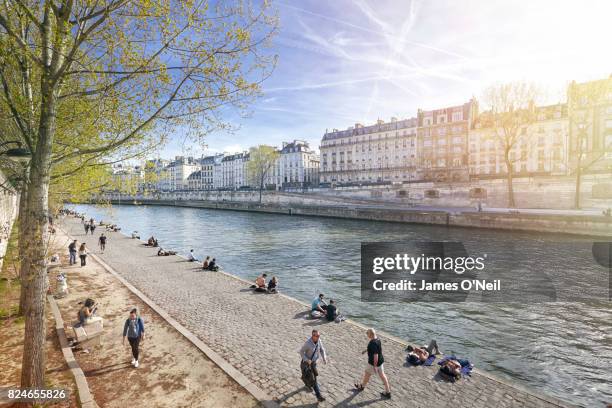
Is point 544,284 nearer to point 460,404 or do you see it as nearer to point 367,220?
point 460,404

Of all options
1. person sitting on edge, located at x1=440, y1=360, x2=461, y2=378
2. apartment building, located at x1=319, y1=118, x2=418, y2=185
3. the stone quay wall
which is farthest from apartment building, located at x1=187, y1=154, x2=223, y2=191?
person sitting on edge, located at x1=440, y1=360, x2=461, y2=378

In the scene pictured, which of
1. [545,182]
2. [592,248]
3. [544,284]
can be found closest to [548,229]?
[592,248]

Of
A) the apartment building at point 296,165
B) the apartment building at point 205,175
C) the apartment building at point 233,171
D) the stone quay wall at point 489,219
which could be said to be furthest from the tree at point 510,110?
the apartment building at point 205,175

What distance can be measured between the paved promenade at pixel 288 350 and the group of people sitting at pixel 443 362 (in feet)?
0.72

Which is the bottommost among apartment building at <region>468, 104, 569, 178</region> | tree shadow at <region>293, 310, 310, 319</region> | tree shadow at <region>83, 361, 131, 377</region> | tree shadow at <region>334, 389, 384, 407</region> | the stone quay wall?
tree shadow at <region>334, 389, 384, 407</region>

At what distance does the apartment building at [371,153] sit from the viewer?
86681 millimetres

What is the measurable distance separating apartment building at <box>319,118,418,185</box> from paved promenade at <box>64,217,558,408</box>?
6697 cm

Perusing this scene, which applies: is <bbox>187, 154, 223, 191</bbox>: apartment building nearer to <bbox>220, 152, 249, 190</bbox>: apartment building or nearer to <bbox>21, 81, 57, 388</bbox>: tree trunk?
<bbox>220, 152, 249, 190</bbox>: apartment building

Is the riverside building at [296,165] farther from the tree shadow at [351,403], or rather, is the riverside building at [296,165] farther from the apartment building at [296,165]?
the tree shadow at [351,403]

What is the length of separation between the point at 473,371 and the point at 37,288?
34.1ft

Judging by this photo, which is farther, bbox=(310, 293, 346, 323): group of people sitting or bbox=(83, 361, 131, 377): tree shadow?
bbox=(310, 293, 346, 323): group of people sitting

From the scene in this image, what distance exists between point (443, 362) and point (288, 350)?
4325mm

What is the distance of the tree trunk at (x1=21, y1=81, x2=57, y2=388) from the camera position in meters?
6.31

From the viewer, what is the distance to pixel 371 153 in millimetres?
93250
